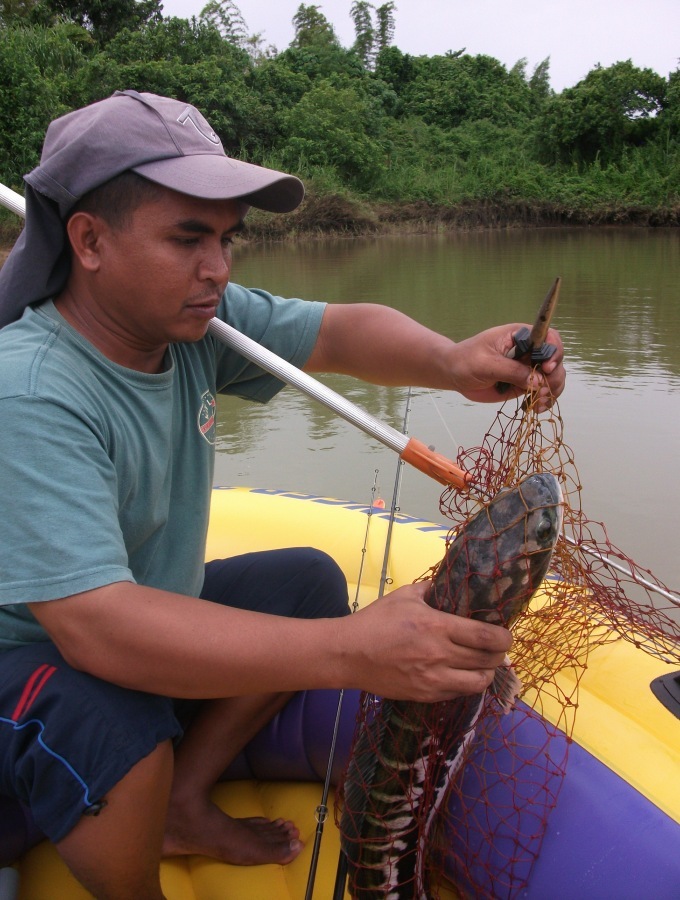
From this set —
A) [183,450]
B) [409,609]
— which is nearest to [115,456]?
[183,450]

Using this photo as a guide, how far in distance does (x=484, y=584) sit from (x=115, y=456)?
72 centimetres

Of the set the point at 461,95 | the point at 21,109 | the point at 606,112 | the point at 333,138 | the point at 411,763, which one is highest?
the point at 461,95

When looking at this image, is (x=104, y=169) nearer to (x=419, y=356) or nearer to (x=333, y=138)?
(x=419, y=356)

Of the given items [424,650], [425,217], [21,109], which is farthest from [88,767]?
[425,217]

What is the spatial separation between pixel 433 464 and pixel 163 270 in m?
0.86

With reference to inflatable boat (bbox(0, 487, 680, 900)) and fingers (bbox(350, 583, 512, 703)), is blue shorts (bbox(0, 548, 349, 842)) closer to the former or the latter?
inflatable boat (bbox(0, 487, 680, 900))

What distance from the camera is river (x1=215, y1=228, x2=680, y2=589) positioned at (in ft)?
15.0

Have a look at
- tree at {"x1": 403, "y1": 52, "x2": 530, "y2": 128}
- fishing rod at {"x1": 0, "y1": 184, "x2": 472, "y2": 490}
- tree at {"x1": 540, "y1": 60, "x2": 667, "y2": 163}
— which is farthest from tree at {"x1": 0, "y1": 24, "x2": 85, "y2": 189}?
fishing rod at {"x1": 0, "y1": 184, "x2": 472, "y2": 490}

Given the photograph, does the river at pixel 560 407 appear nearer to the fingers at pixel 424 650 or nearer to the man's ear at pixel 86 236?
the fingers at pixel 424 650

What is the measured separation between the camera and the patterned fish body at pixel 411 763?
51.6 inches

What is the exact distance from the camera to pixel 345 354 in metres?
2.17

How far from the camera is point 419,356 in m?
2.01

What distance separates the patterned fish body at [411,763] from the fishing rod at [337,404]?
0.49 meters

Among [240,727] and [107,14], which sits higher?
[107,14]
